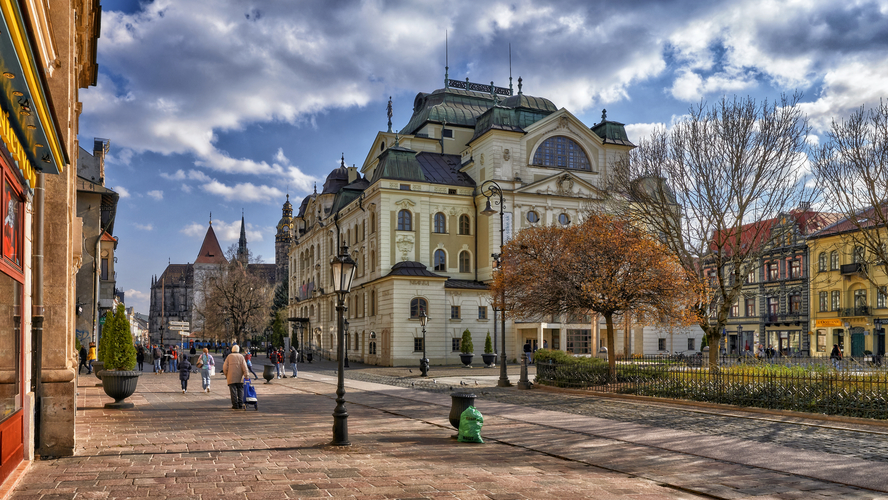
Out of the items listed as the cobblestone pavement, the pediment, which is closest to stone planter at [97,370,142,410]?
the cobblestone pavement

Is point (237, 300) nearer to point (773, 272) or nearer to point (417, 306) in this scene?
point (417, 306)

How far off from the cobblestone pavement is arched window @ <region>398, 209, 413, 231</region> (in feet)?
86.7

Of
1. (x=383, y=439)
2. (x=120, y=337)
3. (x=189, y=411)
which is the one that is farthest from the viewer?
(x=120, y=337)

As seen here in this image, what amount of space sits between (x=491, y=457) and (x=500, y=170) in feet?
130

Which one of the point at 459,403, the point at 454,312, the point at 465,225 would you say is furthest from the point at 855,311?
the point at 459,403

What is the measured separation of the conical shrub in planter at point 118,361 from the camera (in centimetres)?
1864

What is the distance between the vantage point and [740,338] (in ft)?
223

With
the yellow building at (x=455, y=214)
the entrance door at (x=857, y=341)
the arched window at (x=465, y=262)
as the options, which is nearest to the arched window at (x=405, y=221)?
the yellow building at (x=455, y=214)

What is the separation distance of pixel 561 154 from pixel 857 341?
88.5 ft

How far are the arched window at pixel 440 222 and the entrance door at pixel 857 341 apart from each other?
107ft

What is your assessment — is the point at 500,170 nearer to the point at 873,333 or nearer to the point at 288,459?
the point at 873,333

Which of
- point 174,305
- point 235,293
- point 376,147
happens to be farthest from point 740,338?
point 174,305

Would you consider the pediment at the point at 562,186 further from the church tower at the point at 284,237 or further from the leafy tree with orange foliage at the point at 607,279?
the church tower at the point at 284,237

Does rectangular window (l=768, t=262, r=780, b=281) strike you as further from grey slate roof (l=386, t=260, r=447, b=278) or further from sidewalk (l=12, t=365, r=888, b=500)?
sidewalk (l=12, t=365, r=888, b=500)
